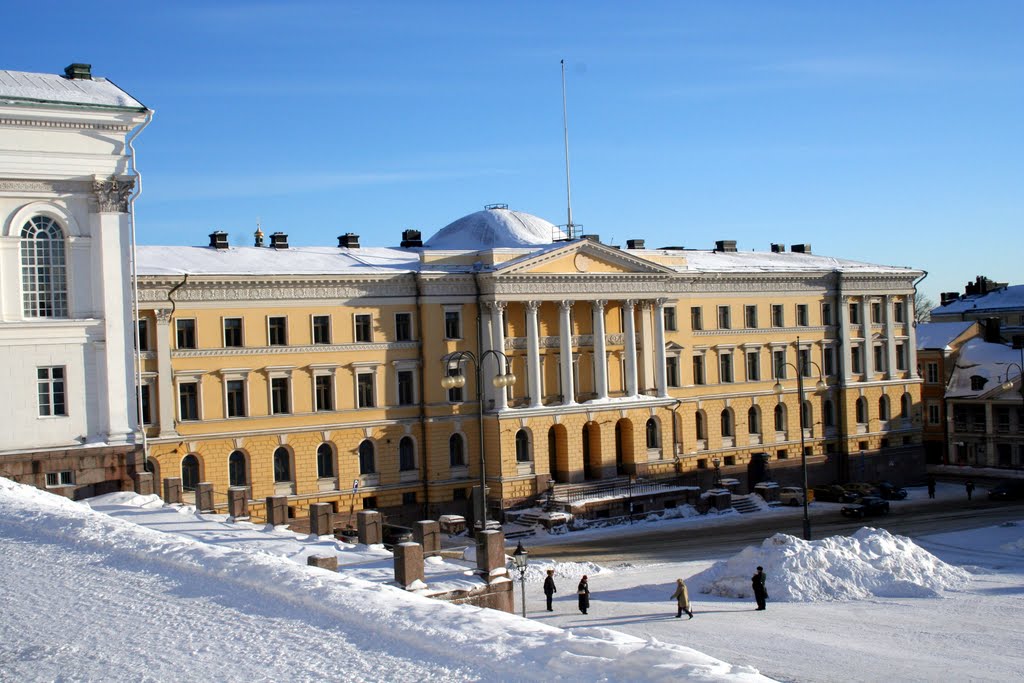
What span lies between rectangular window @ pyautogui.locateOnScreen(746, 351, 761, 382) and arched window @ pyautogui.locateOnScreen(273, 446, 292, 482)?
27.0 m

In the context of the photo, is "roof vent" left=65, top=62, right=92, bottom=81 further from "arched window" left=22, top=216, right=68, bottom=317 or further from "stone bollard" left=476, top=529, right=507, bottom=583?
"stone bollard" left=476, top=529, right=507, bottom=583

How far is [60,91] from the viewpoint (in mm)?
36125

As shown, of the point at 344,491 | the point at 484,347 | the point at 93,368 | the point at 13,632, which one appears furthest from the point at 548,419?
the point at 13,632

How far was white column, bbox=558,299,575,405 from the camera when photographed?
5516 cm

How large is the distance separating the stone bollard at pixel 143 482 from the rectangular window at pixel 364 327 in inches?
657

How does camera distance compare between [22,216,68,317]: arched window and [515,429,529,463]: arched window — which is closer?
[22,216,68,317]: arched window

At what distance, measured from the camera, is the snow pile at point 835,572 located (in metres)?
34.9

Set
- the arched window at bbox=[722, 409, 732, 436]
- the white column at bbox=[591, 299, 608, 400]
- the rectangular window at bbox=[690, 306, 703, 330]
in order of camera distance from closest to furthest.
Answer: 1. the white column at bbox=[591, 299, 608, 400]
2. the rectangular window at bbox=[690, 306, 703, 330]
3. the arched window at bbox=[722, 409, 732, 436]

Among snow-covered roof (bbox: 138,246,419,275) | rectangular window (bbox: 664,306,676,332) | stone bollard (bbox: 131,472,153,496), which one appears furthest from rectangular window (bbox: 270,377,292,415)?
rectangular window (bbox: 664,306,676,332)

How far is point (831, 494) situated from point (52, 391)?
38.8 metres

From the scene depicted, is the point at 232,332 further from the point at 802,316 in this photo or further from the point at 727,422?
the point at 802,316

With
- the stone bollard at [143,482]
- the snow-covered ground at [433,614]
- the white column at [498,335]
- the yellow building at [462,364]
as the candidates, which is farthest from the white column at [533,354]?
the stone bollard at [143,482]

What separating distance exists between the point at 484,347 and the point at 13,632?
35833 millimetres

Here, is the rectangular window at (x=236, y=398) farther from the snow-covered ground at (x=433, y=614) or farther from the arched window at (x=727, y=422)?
the arched window at (x=727, y=422)
